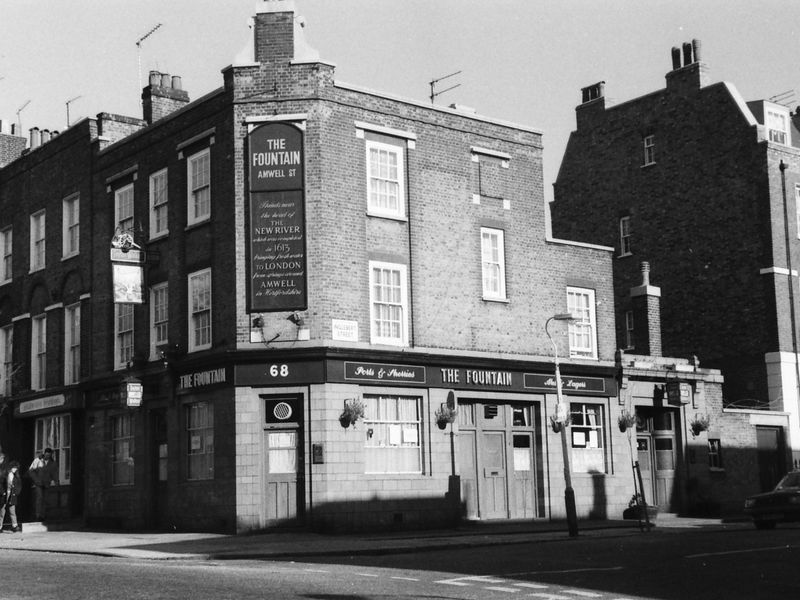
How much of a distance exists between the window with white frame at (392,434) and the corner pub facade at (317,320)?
53 millimetres

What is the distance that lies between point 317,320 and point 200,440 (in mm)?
4481

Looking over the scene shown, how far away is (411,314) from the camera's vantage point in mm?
29297

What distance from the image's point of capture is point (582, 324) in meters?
33.6

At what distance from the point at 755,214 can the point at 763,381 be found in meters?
5.68

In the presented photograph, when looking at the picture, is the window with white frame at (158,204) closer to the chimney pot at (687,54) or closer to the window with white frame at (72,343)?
the window with white frame at (72,343)

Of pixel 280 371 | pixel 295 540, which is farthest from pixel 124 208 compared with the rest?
pixel 295 540

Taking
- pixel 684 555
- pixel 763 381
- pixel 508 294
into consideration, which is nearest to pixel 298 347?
pixel 508 294

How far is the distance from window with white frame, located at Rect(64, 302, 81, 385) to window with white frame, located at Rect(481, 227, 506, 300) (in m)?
12.4

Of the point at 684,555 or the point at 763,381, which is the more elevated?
the point at 763,381

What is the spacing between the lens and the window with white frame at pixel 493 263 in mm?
31375

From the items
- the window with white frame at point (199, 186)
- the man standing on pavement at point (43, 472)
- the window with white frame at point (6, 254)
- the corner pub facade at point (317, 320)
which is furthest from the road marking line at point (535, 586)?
the window with white frame at point (6, 254)

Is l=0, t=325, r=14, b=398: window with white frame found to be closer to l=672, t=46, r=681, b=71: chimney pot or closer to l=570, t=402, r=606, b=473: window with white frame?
l=570, t=402, r=606, b=473: window with white frame

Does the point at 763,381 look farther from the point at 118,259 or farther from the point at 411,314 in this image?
the point at 118,259

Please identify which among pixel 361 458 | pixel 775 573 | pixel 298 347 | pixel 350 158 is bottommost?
pixel 775 573
